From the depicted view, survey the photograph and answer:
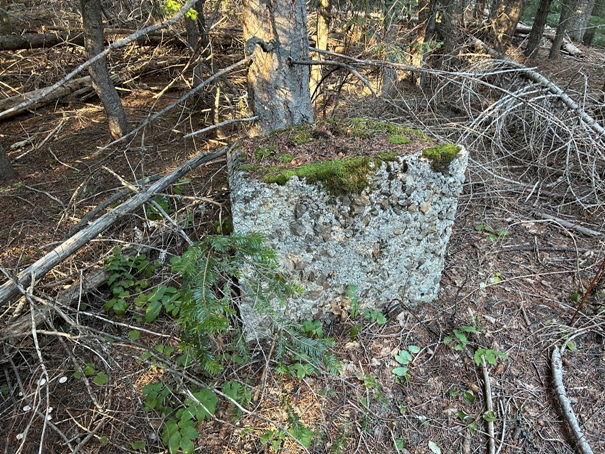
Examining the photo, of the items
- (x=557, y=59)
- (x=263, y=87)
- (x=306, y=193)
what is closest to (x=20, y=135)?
(x=263, y=87)

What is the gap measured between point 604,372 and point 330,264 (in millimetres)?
2078

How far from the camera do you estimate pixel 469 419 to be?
2.38 meters

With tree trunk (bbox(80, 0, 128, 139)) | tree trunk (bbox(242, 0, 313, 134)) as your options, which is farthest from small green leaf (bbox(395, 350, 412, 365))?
tree trunk (bbox(80, 0, 128, 139))

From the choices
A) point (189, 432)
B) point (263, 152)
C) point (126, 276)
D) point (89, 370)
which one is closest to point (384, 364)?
point (189, 432)

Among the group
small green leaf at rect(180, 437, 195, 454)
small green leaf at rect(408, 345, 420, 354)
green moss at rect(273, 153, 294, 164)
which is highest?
green moss at rect(273, 153, 294, 164)

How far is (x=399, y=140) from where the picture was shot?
8.34ft

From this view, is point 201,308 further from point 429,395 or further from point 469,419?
point 469,419

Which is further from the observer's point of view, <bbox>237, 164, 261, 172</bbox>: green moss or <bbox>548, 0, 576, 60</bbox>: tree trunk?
→ <bbox>548, 0, 576, 60</bbox>: tree trunk

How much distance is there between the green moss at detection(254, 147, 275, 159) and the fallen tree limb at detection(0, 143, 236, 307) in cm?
29

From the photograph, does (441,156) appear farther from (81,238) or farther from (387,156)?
(81,238)

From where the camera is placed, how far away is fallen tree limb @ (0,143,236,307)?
2.52 m

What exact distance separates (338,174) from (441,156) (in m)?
0.71

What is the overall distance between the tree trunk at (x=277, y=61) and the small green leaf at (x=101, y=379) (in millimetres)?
2276

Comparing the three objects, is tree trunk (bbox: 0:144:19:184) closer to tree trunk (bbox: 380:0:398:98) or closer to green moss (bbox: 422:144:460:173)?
green moss (bbox: 422:144:460:173)
